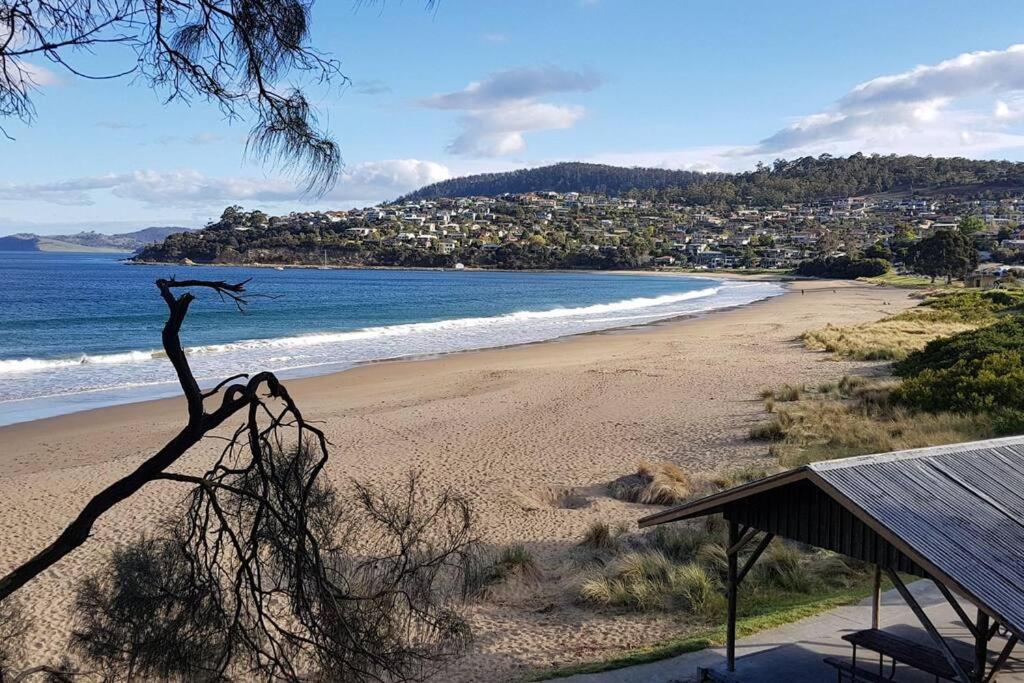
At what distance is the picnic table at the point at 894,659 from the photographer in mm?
6297

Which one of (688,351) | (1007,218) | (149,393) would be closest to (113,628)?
(149,393)

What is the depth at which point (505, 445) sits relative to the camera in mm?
17359

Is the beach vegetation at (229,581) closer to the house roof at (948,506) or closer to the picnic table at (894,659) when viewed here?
the house roof at (948,506)

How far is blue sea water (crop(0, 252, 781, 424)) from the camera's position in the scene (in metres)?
27.7

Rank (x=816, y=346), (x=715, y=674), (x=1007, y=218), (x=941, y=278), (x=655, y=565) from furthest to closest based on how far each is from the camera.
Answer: (x=1007, y=218) < (x=941, y=278) < (x=816, y=346) < (x=655, y=565) < (x=715, y=674)

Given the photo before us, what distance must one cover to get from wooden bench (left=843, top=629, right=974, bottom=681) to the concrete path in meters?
0.42

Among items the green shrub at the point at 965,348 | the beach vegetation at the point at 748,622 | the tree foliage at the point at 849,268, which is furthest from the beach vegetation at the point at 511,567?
the tree foliage at the point at 849,268

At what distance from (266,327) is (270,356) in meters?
12.1

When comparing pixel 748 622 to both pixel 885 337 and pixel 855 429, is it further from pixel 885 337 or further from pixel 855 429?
pixel 885 337

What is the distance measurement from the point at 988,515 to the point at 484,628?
521cm

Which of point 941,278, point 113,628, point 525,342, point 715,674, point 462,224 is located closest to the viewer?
point 113,628

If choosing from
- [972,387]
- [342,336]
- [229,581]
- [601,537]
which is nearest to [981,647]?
[229,581]

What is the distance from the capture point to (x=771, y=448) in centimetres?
1608

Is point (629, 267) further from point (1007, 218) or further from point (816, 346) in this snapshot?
point (816, 346)
